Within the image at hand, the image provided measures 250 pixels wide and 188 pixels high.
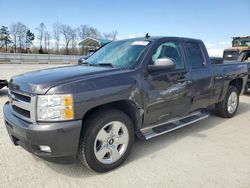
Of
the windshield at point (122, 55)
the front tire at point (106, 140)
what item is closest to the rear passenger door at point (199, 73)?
the windshield at point (122, 55)

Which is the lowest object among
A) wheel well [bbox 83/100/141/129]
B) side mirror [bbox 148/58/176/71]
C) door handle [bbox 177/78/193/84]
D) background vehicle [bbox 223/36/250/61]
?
wheel well [bbox 83/100/141/129]

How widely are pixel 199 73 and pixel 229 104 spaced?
1885mm

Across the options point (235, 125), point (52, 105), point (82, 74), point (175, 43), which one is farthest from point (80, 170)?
point (235, 125)

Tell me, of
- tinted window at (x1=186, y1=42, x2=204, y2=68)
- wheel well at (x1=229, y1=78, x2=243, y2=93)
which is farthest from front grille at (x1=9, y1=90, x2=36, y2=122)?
wheel well at (x1=229, y1=78, x2=243, y2=93)

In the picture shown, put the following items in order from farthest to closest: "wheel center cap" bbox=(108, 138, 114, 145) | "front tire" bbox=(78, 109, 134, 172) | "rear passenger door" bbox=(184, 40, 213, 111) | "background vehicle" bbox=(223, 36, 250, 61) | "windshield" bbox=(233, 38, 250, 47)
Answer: "windshield" bbox=(233, 38, 250, 47) < "background vehicle" bbox=(223, 36, 250, 61) < "rear passenger door" bbox=(184, 40, 213, 111) < "wheel center cap" bbox=(108, 138, 114, 145) < "front tire" bbox=(78, 109, 134, 172)

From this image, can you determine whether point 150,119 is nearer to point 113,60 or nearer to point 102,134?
point 102,134

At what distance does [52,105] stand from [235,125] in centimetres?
424

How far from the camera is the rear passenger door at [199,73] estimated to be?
4.29 metres

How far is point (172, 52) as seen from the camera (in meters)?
4.11

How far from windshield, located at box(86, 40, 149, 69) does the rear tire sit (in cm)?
287

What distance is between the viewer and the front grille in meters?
2.66

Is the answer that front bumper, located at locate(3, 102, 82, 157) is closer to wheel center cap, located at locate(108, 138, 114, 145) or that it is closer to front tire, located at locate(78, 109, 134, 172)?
front tire, located at locate(78, 109, 134, 172)

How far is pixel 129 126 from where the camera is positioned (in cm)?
Result: 324

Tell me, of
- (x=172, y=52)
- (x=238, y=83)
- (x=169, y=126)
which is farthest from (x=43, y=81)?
(x=238, y=83)
